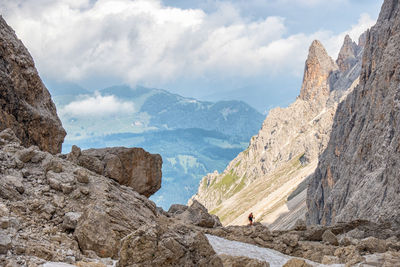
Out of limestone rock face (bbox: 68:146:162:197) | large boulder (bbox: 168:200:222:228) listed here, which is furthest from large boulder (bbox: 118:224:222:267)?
large boulder (bbox: 168:200:222:228)

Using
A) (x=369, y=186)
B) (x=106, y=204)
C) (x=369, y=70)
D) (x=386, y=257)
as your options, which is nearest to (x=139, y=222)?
(x=106, y=204)

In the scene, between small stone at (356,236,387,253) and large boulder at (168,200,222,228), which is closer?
small stone at (356,236,387,253)

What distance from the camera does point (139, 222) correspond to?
76.7 feet

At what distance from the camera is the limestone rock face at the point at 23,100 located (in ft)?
111

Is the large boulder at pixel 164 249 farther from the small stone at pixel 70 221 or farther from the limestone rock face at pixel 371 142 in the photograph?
the limestone rock face at pixel 371 142

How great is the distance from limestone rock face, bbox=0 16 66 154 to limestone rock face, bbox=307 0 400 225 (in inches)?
1520

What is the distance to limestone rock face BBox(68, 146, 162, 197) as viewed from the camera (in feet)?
109

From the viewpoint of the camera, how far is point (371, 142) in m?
72.6

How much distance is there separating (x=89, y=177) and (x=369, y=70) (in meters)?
82.2

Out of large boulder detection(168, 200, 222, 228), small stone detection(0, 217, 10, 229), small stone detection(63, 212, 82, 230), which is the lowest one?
large boulder detection(168, 200, 222, 228)

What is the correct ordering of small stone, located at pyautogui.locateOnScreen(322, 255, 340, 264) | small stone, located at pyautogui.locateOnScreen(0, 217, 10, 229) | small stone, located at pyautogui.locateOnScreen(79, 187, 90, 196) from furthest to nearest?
1. small stone, located at pyautogui.locateOnScreen(322, 255, 340, 264)
2. small stone, located at pyautogui.locateOnScreen(79, 187, 90, 196)
3. small stone, located at pyautogui.locateOnScreen(0, 217, 10, 229)

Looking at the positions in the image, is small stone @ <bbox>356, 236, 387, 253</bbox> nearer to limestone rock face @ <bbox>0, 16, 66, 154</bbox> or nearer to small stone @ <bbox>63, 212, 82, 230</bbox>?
small stone @ <bbox>63, 212, 82, 230</bbox>

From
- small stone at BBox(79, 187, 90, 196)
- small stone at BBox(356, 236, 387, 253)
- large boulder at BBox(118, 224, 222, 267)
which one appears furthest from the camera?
small stone at BBox(356, 236, 387, 253)

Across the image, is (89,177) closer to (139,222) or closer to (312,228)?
(139,222)
